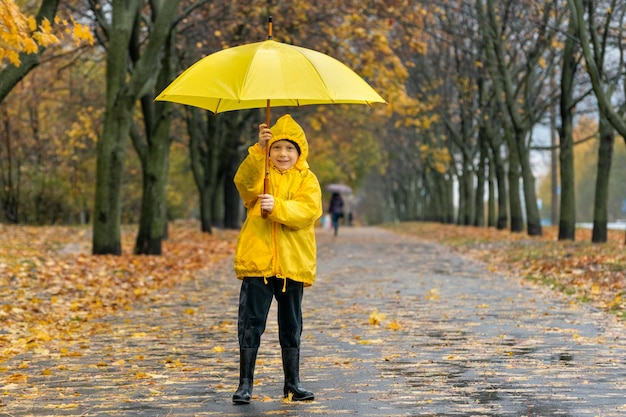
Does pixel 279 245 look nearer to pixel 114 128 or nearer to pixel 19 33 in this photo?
pixel 19 33

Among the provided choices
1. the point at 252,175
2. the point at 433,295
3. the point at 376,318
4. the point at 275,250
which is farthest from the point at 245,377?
the point at 433,295

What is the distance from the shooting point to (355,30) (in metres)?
23.7

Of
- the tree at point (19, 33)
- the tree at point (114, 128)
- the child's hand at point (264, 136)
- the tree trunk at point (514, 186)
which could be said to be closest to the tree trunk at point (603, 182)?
the tree trunk at point (514, 186)

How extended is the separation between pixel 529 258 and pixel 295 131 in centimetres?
1389

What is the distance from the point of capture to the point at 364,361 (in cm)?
819

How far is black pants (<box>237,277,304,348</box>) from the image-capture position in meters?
6.61

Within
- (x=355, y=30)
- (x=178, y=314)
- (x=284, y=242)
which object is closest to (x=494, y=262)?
(x=355, y=30)

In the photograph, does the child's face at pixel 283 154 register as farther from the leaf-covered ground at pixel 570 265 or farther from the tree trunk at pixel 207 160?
the tree trunk at pixel 207 160

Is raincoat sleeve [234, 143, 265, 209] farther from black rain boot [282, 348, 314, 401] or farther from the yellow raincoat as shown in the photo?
black rain boot [282, 348, 314, 401]

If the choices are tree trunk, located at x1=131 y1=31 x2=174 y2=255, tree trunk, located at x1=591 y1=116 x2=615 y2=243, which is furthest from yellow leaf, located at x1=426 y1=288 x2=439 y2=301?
tree trunk, located at x1=591 y1=116 x2=615 y2=243

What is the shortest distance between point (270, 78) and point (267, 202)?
807 mm

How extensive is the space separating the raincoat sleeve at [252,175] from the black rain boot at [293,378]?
1.03m

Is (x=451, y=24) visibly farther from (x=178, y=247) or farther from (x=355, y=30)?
(x=178, y=247)

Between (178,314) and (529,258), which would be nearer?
(178,314)
